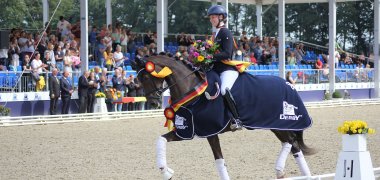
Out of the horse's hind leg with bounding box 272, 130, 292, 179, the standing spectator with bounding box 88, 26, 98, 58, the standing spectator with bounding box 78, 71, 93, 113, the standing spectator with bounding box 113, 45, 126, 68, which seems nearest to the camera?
the horse's hind leg with bounding box 272, 130, 292, 179

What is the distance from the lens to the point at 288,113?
31.2ft

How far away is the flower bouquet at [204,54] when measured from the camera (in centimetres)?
912

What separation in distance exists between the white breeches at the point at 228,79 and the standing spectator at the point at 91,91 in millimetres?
12727

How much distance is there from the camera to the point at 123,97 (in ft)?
74.2

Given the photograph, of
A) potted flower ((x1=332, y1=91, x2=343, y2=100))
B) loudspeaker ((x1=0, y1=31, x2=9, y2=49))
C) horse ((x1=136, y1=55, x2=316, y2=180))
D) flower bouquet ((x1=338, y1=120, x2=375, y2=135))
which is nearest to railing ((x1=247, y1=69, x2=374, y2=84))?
potted flower ((x1=332, y1=91, x2=343, y2=100))

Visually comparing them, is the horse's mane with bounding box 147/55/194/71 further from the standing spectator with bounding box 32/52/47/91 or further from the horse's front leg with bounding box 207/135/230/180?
the standing spectator with bounding box 32/52/47/91

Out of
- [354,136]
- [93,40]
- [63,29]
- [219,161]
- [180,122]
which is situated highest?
[63,29]

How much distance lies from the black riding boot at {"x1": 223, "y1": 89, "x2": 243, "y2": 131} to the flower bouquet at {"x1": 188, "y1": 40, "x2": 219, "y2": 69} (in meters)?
0.44

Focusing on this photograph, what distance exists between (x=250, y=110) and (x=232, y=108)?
29 cm

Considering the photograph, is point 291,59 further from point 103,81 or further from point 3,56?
point 3,56

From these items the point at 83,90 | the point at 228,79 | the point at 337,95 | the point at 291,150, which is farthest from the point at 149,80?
the point at 337,95

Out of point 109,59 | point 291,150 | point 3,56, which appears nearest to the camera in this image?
point 291,150

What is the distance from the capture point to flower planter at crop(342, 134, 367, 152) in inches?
329

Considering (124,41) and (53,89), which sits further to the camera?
(124,41)
